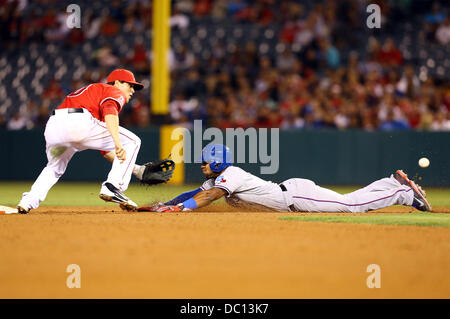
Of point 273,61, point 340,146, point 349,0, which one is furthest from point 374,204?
point 349,0

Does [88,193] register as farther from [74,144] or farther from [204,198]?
[204,198]

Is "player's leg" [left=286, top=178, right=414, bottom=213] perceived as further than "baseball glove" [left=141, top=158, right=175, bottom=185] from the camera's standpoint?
No

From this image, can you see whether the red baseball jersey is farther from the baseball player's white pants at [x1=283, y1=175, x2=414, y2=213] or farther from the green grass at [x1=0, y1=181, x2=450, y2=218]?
the baseball player's white pants at [x1=283, y1=175, x2=414, y2=213]

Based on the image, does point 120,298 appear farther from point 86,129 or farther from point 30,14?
point 30,14

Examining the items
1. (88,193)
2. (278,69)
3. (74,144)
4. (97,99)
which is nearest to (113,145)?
(74,144)

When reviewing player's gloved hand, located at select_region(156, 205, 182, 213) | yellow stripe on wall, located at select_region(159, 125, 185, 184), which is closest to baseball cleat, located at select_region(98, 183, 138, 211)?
player's gloved hand, located at select_region(156, 205, 182, 213)

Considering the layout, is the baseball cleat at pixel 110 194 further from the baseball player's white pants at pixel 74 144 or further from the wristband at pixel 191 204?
the wristband at pixel 191 204
